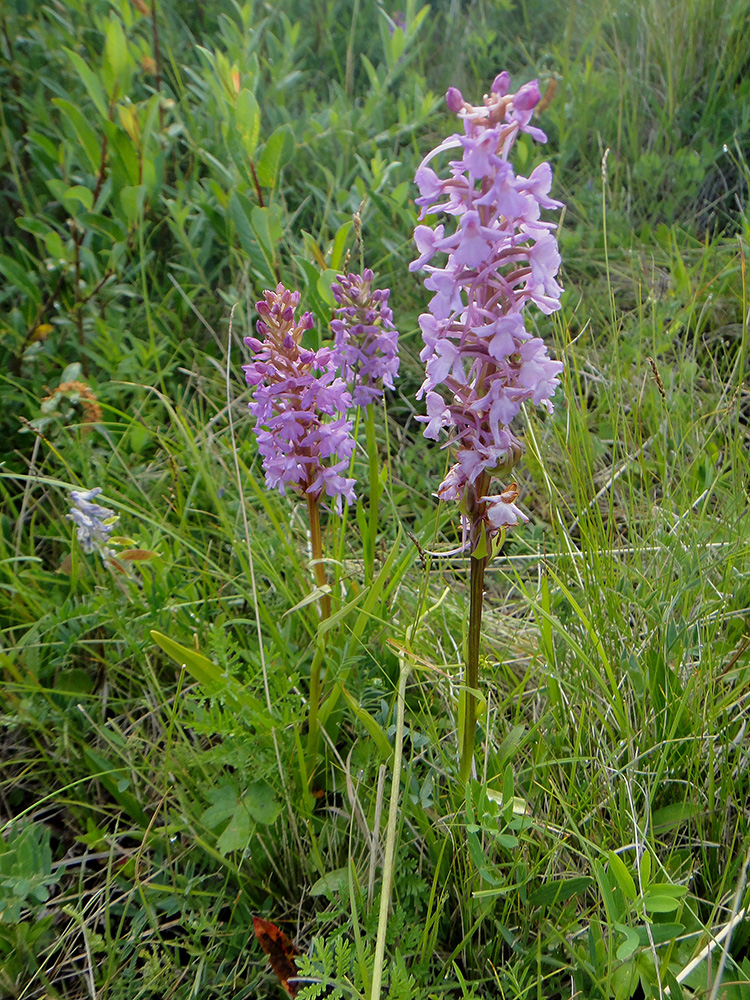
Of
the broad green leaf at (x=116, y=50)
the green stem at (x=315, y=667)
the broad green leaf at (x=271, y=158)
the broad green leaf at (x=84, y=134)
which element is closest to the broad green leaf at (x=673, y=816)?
the green stem at (x=315, y=667)

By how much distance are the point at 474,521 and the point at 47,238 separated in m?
2.19

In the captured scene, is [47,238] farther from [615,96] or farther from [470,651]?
[615,96]

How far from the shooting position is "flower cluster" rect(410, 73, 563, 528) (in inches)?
41.3

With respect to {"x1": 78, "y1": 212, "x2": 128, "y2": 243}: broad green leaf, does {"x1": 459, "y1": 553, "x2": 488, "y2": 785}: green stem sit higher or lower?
lower

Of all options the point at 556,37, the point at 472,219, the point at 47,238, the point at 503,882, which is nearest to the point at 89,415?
the point at 47,238

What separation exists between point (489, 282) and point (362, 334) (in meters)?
0.93

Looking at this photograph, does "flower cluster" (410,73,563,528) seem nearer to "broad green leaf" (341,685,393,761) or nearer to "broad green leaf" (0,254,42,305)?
"broad green leaf" (341,685,393,761)

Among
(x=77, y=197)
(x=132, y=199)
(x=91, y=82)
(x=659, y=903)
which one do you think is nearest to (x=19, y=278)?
(x=77, y=197)

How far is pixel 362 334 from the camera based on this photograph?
2.02 meters

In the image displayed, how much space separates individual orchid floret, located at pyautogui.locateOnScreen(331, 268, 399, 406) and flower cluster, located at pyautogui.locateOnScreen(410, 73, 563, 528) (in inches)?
31.1

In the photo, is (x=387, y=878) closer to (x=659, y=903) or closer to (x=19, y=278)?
(x=659, y=903)

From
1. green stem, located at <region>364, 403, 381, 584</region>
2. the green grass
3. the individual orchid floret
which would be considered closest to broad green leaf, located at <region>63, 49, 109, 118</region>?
the green grass

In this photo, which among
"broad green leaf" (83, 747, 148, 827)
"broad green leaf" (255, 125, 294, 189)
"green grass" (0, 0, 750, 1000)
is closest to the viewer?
"green grass" (0, 0, 750, 1000)

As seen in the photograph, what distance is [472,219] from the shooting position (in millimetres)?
1057
